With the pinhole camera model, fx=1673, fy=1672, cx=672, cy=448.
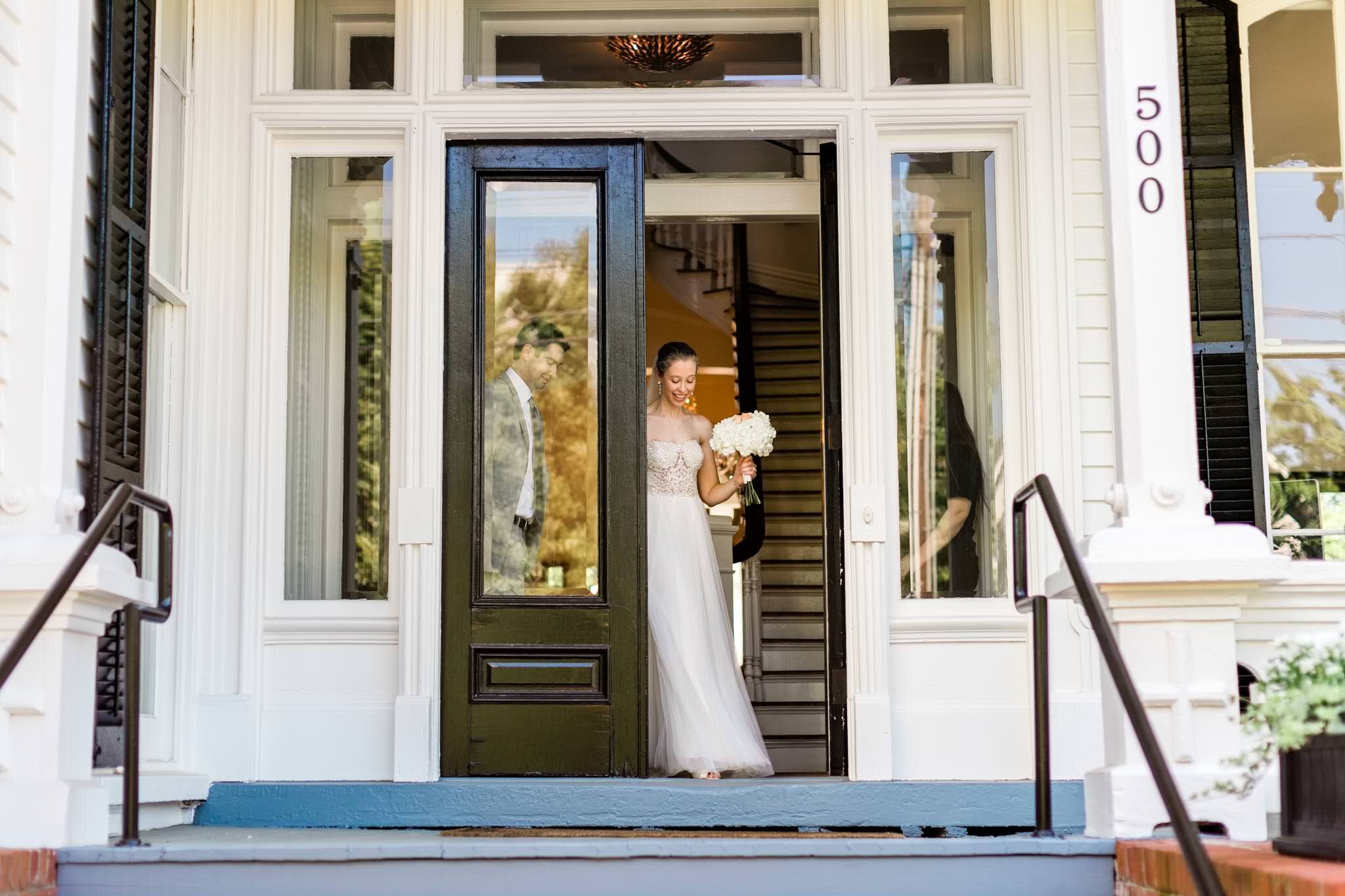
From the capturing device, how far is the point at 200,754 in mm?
6363

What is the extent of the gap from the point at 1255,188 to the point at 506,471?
3.22m

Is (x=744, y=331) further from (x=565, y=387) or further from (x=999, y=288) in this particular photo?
→ (x=565, y=387)

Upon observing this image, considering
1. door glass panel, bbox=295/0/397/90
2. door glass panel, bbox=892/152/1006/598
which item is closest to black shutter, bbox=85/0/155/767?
door glass panel, bbox=295/0/397/90

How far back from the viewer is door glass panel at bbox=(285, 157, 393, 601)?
660cm

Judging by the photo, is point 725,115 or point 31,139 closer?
point 31,139

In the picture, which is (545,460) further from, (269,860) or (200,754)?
(269,860)

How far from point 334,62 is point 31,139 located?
6.81ft

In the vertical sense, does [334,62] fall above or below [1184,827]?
above

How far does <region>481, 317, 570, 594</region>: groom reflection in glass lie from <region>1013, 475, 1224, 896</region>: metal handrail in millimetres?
2196

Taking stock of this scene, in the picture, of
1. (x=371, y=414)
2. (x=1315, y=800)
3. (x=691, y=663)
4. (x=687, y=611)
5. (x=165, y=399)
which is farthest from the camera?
(x=687, y=611)

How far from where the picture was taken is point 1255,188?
22.2 ft

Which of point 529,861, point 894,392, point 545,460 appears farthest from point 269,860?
point 894,392

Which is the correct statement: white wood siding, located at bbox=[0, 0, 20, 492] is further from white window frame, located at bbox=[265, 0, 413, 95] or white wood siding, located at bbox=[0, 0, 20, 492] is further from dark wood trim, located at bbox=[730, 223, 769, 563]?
dark wood trim, located at bbox=[730, 223, 769, 563]

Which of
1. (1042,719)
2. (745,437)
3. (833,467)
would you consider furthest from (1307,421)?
(1042,719)
